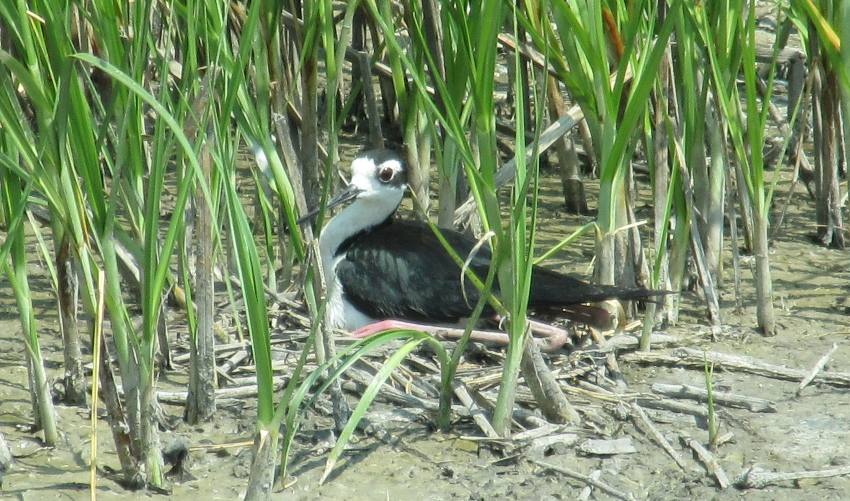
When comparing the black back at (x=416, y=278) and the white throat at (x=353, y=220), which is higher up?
the white throat at (x=353, y=220)

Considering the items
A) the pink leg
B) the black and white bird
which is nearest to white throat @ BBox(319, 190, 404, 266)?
the black and white bird

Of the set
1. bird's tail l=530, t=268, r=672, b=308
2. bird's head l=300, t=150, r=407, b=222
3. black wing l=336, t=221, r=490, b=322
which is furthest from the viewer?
bird's head l=300, t=150, r=407, b=222

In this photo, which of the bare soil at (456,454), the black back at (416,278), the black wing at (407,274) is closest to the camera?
the bare soil at (456,454)

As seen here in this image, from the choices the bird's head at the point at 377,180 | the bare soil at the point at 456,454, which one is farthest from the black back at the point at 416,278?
the bare soil at the point at 456,454

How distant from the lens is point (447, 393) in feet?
13.2

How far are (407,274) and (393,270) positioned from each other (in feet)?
0.27

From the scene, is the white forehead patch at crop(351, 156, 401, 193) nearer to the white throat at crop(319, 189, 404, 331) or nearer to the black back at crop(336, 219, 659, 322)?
the white throat at crop(319, 189, 404, 331)

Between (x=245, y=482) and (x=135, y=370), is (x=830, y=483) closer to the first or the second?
(x=245, y=482)

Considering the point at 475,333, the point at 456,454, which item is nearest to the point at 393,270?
the point at 475,333

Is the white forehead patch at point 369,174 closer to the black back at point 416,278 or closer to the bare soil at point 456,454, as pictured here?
the black back at point 416,278

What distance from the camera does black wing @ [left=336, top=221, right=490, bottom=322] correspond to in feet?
16.8

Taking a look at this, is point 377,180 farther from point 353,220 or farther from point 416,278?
point 416,278

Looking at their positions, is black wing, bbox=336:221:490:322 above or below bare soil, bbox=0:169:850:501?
above

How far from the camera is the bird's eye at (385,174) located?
5.52 metres
